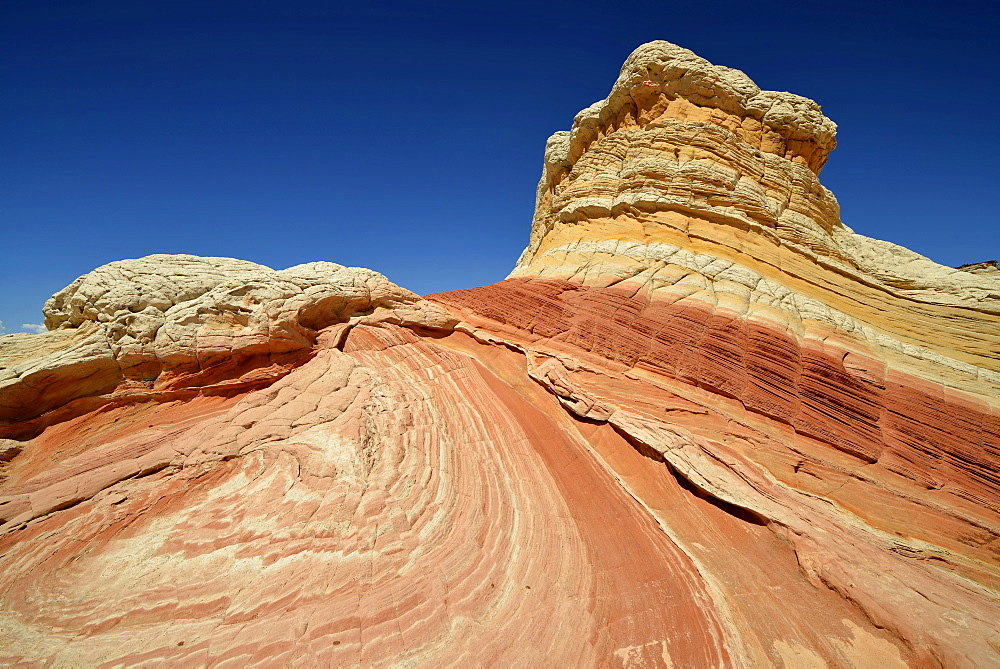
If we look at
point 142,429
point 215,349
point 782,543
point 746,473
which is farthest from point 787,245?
point 142,429

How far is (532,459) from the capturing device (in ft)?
22.4

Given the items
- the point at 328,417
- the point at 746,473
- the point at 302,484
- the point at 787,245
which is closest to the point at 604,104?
the point at 787,245

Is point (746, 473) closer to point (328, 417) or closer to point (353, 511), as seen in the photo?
point (353, 511)

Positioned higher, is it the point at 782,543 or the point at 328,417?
the point at 328,417

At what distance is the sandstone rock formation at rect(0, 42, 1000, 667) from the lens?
171 inches

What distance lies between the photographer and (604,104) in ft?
48.9

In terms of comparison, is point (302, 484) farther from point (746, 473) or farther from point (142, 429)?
point (746, 473)

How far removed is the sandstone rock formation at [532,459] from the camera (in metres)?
4.33

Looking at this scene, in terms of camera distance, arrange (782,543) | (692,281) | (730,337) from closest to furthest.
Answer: (782,543), (730,337), (692,281)

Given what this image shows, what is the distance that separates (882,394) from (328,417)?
10.8m

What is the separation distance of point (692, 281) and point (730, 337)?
73.0 inches

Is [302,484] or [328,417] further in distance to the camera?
[328,417]

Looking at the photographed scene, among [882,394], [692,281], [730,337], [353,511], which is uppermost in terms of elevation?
[692,281]

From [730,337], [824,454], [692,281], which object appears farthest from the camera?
[692,281]
